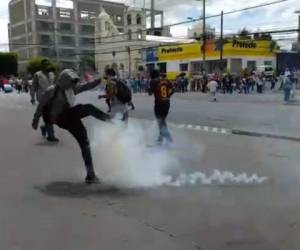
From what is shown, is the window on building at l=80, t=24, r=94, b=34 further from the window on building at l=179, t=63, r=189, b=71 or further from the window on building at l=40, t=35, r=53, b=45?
the window on building at l=179, t=63, r=189, b=71

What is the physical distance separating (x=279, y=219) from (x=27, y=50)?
121615mm

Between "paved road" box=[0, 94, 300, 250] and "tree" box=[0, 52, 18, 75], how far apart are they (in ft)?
295

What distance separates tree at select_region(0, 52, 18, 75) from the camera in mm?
94938

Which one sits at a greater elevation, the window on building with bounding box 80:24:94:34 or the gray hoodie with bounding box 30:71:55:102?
the window on building with bounding box 80:24:94:34

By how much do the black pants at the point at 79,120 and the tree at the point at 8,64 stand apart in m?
92.0

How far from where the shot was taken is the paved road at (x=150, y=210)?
4551 millimetres

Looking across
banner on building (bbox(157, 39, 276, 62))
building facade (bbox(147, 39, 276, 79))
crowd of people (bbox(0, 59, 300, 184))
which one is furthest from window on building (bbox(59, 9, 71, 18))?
crowd of people (bbox(0, 59, 300, 184))

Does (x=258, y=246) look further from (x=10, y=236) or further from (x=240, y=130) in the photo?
(x=240, y=130)

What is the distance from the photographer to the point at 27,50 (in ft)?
399

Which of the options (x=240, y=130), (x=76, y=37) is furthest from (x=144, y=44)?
(x=240, y=130)

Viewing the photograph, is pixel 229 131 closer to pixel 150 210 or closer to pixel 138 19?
pixel 150 210

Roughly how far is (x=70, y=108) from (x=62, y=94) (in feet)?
0.70

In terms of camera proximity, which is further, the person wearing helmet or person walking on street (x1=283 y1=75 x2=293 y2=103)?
person walking on street (x1=283 y1=75 x2=293 y2=103)

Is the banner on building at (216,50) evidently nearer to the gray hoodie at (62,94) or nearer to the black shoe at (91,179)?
the gray hoodie at (62,94)
